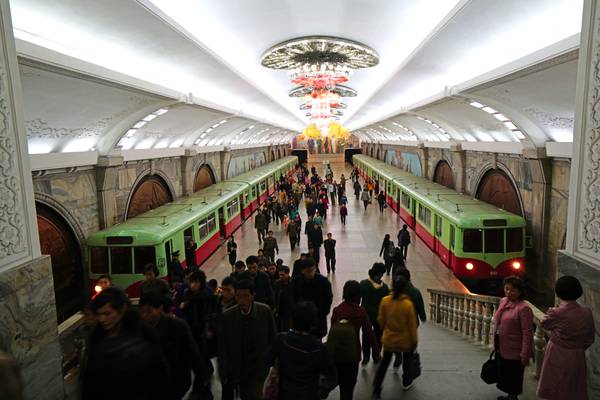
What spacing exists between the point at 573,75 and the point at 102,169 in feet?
32.9

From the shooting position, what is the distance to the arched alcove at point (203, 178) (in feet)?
65.9

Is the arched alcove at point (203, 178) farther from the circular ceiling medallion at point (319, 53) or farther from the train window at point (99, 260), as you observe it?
the train window at point (99, 260)

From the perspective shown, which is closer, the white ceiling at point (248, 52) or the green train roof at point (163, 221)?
the white ceiling at point (248, 52)

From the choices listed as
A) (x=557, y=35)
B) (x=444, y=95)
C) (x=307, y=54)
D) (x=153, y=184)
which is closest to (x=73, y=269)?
(x=153, y=184)

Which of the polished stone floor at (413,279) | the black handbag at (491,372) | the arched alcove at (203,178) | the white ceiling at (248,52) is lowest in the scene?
the polished stone floor at (413,279)

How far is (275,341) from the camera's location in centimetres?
285

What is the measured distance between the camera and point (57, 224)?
943cm

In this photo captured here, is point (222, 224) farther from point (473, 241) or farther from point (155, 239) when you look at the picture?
point (473, 241)

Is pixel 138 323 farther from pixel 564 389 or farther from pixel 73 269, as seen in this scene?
pixel 73 269

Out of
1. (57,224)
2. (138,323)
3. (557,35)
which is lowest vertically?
(57,224)

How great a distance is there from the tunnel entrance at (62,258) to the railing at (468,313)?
764cm

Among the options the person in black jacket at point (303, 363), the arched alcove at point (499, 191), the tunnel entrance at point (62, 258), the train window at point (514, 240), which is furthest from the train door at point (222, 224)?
the person in black jacket at point (303, 363)

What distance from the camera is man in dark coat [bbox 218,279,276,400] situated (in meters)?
3.23

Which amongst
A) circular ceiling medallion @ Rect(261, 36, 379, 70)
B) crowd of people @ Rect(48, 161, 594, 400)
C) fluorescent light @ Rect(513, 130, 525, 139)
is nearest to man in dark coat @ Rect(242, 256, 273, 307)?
crowd of people @ Rect(48, 161, 594, 400)
